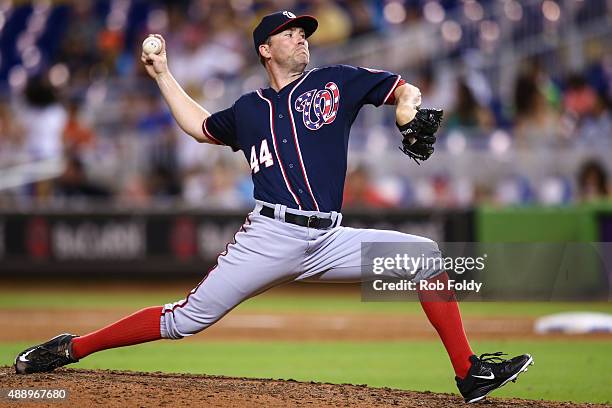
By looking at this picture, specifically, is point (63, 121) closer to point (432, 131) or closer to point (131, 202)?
point (131, 202)

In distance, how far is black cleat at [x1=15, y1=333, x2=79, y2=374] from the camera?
560cm

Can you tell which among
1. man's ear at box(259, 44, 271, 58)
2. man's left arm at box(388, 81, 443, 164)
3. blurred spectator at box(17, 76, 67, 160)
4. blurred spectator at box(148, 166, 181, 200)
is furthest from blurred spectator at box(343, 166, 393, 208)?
man's left arm at box(388, 81, 443, 164)

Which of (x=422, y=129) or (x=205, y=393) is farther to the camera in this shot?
(x=205, y=393)

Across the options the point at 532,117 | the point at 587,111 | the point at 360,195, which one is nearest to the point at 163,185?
the point at 360,195

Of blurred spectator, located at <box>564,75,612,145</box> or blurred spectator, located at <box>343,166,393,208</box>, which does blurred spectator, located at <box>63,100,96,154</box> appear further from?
blurred spectator, located at <box>564,75,612,145</box>

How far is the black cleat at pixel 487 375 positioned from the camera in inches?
201

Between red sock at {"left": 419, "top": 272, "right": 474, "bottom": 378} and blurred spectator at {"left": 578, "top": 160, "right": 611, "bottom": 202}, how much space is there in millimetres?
7093

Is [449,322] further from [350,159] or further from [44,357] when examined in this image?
[350,159]

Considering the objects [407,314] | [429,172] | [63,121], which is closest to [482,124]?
[429,172]

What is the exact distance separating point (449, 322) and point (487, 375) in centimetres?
31

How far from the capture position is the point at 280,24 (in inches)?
209

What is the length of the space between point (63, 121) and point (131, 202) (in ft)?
4.93

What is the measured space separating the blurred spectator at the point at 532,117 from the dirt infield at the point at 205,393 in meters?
7.14

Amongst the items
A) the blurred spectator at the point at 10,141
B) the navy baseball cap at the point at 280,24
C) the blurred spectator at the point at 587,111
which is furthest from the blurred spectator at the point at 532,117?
the navy baseball cap at the point at 280,24
